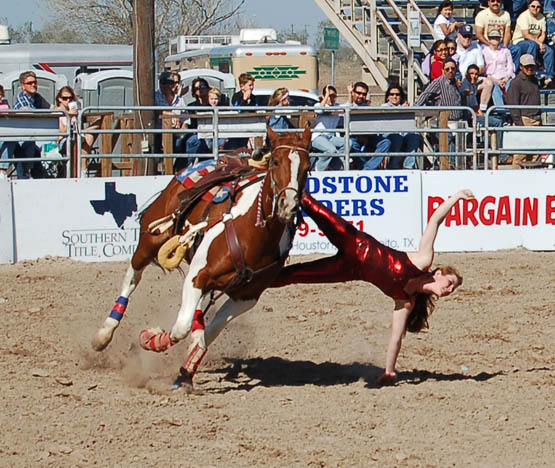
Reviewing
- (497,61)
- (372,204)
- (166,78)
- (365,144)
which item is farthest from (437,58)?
(166,78)

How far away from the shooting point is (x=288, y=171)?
594cm

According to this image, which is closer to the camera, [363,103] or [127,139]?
[363,103]

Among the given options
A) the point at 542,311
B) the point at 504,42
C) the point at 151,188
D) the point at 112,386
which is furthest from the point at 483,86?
the point at 112,386

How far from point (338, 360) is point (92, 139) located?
578 centimetres

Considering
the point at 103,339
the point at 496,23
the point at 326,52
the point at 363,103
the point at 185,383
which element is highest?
the point at 326,52

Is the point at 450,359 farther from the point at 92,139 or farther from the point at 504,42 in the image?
the point at 504,42

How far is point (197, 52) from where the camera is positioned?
22.9m

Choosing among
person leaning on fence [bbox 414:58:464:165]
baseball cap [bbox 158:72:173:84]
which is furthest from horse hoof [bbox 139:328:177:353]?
baseball cap [bbox 158:72:173:84]

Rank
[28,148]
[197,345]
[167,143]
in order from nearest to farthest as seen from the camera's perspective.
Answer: [197,345] → [28,148] → [167,143]

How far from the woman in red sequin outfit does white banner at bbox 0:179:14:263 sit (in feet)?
17.9

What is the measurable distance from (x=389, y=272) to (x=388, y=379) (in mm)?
687

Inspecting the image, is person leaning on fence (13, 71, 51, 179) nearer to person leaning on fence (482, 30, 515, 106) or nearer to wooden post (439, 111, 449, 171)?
wooden post (439, 111, 449, 171)

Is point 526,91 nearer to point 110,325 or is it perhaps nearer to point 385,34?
point 385,34

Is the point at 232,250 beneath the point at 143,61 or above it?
beneath
